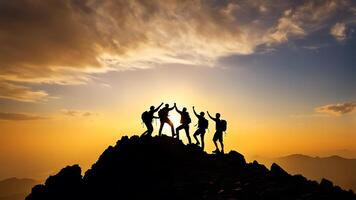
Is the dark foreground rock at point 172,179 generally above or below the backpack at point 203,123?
below

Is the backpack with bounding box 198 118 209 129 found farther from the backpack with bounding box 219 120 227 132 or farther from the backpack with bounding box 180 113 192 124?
the backpack with bounding box 219 120 227 132

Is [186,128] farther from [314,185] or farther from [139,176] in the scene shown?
[314,185]

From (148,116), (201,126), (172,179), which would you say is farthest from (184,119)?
(172,179)

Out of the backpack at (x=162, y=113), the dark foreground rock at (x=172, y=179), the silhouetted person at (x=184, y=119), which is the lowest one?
the dark foreground rock at (x=172, y=179)

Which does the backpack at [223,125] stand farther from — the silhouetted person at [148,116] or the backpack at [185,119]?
the silhouetted person at [148,116]

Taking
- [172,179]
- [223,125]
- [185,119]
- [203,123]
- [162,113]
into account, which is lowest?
[172,179]

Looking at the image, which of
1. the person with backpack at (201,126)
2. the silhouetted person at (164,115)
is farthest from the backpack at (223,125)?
the silhouetted person at (164,115)

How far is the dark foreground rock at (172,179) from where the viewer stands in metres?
19.1

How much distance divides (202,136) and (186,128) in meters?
1.67

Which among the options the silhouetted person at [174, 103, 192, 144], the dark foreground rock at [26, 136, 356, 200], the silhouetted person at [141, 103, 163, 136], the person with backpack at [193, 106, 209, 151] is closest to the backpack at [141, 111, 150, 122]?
→ the silhouetted person at [141, 103, 163, 136]

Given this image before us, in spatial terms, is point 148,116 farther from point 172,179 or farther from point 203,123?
point 172,179

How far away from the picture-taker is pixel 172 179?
23703 millimetres

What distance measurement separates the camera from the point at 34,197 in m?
27.2

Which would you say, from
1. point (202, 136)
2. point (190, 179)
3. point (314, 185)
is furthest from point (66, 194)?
point (314, 185)
